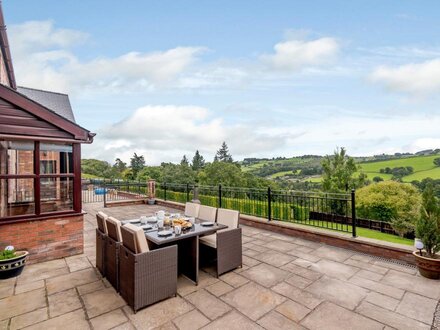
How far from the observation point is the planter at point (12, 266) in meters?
3.03

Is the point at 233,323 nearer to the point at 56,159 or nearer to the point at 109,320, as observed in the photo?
the point at 109,320

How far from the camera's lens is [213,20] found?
23.0 ft

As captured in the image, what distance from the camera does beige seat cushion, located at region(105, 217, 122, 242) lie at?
282cm

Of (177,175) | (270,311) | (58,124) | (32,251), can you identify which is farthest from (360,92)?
(177,175)

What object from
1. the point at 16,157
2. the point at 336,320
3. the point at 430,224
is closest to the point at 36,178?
the point at 16,157

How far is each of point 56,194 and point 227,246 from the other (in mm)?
3233

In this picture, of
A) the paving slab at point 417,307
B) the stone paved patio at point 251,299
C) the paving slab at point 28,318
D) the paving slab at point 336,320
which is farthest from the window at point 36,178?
the paving slab at point 417,307

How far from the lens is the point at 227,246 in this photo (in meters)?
3.23

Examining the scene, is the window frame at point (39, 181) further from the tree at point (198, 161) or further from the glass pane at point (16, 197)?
the tree at point (198, 161)

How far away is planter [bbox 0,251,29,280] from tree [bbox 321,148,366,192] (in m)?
13.1

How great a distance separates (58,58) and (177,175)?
22.1 m

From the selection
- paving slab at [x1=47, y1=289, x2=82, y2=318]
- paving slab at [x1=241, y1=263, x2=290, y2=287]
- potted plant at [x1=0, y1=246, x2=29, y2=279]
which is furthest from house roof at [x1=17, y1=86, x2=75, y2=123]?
paving slab at [x1=241, y1=263, x2=290, y2=287]

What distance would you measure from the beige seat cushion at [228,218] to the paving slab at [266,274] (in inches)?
28.1

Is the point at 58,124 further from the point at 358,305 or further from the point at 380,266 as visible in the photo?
the point at 380,266
